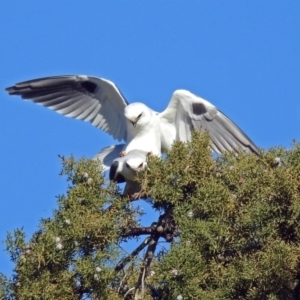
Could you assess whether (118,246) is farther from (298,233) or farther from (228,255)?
(298,233)

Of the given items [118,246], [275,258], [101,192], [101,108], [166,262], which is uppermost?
[101,108]

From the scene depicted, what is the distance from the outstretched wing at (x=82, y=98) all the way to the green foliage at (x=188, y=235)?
123 inches

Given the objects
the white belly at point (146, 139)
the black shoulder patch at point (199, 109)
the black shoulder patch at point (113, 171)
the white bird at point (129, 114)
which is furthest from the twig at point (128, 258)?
the black shoulder patch at point (199, 109)

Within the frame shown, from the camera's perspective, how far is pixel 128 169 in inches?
291

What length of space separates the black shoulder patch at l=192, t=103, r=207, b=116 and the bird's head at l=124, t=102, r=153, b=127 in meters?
0.40

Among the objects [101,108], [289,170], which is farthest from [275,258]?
[101,108]

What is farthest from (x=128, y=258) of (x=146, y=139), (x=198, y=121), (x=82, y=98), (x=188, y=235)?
(x=82, y=98)

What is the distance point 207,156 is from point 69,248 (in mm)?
1010

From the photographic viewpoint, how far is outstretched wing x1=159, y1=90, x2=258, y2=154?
8.52m

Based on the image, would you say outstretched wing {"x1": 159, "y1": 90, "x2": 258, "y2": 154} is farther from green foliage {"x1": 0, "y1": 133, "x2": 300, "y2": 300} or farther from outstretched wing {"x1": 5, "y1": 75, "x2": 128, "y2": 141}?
green foliage {"x1": 0, "y1": 133, "x2": 300, "y2": 300}

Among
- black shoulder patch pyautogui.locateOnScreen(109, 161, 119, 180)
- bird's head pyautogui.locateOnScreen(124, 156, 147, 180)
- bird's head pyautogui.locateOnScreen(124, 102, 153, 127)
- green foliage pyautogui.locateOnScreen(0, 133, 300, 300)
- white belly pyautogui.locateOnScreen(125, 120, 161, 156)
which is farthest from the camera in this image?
bird's head pyautogui.locateOnScreen(124, 102, 153, 127)

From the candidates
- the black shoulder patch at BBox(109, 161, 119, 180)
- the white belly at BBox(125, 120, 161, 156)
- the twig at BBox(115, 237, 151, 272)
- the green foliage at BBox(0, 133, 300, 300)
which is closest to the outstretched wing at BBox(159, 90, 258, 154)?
the white belly at BBox(125, 120, 161, 156)

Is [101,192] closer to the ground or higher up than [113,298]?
higher up

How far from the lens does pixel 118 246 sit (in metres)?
5.74
